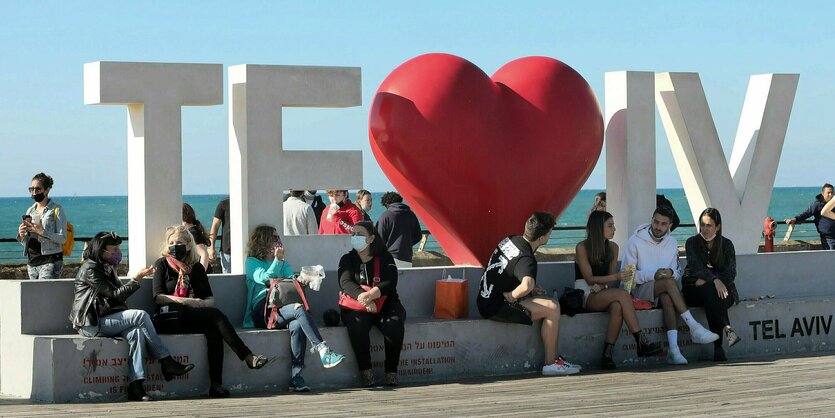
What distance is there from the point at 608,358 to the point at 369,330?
2068mm

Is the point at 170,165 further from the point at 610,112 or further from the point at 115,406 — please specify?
the point at 610,112

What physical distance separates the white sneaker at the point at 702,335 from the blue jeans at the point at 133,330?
172 inches

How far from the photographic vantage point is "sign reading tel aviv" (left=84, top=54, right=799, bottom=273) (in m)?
10.0

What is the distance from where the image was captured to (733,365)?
408 inches

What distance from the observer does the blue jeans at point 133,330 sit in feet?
28.6

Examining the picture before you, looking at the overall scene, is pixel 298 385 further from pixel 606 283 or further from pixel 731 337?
pixel 731 337

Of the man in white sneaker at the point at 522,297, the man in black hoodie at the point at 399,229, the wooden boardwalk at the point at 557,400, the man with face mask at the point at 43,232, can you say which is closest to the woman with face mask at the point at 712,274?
the wooden boardwalk at the point at 557,400

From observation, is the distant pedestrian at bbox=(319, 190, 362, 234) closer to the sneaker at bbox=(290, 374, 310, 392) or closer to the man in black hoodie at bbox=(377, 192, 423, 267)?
the man in black hoodie at bbox=(377, 192, 423, 267)

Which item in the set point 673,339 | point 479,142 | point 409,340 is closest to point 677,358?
point 673,339

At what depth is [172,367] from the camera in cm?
873

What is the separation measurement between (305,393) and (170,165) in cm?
221

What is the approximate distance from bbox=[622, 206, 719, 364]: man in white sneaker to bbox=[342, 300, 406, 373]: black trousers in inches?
95.6

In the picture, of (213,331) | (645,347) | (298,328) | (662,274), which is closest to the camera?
(213,331)

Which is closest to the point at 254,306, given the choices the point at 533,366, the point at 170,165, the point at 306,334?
the point at 306,334
